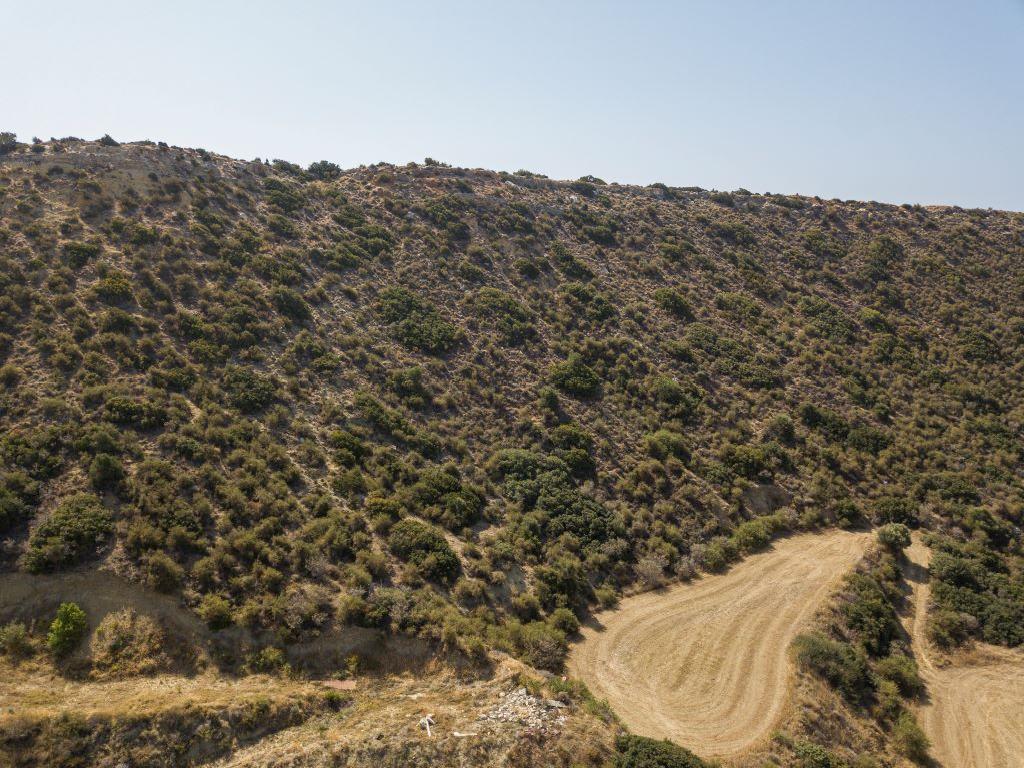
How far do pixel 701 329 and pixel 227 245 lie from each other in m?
46.5

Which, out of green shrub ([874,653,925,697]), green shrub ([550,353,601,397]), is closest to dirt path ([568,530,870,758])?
green shrub ([874,653,925,697])

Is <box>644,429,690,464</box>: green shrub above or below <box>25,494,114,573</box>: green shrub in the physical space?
above

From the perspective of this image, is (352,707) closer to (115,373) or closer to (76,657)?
(76,657)

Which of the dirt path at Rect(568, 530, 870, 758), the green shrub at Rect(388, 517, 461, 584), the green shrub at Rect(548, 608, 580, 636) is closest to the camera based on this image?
the dirt path at Rect(568, 530, 870, 758)

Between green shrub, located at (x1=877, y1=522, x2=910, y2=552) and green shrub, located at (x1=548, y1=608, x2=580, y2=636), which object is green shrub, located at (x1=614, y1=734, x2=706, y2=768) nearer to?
green shrub, located at (x1=548, y1=608, x2=580, y2=636)

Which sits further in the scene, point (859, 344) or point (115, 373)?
point (859, 344)

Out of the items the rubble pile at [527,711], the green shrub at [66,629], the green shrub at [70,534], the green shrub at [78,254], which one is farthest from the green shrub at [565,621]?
the green shrub at [78,254]

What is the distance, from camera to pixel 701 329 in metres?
54.2

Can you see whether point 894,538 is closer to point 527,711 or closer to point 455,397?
point 527,711

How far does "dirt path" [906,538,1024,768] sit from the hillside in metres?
1.48

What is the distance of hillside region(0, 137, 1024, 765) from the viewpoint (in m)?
23.9

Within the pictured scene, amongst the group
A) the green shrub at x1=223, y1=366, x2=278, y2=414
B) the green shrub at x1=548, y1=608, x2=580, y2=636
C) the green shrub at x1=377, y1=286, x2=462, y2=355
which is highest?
the green shrub at x1=377, y1=286, x2=462, y2=355

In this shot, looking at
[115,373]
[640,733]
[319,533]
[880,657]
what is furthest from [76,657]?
[880,657]

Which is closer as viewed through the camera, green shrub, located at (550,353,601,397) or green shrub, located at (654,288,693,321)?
green shrub, located at (550,353,601,397)
